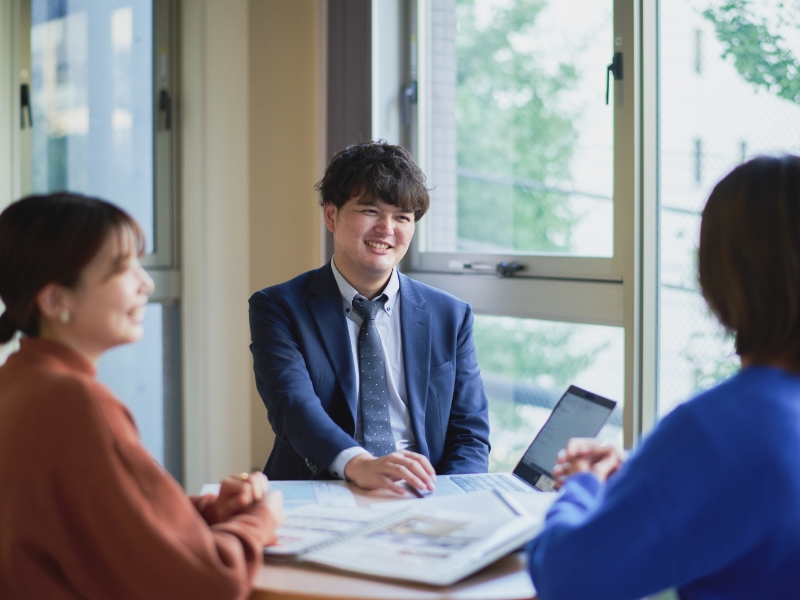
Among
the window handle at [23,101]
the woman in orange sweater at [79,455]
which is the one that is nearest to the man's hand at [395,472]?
the woman in orange sweater at [79,455]

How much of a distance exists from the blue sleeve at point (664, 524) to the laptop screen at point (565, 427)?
48 centimetres

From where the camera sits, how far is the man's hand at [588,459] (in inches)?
50.3

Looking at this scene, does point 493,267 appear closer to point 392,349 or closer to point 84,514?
point 392,349

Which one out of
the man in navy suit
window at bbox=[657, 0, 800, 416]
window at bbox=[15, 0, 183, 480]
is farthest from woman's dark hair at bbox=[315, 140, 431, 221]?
window at bbox=[15, 0, 183, 480]

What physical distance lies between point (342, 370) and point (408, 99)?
1.54m

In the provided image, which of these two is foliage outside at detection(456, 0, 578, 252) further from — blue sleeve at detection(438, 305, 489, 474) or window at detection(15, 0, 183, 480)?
window at detection(15, 0, 183, 480)

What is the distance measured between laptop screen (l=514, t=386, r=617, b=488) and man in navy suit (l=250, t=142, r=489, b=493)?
1.17 ft

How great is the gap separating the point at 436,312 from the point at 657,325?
67cm

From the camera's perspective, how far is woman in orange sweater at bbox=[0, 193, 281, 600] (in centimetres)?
100

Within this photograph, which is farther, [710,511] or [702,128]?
[702,128]

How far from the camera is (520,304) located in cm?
273

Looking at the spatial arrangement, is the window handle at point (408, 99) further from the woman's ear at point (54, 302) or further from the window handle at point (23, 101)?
the woman's ear at point (54, 302)

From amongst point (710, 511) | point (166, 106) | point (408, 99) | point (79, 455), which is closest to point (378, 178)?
point (408, 99)

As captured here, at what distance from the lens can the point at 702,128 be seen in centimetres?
220
